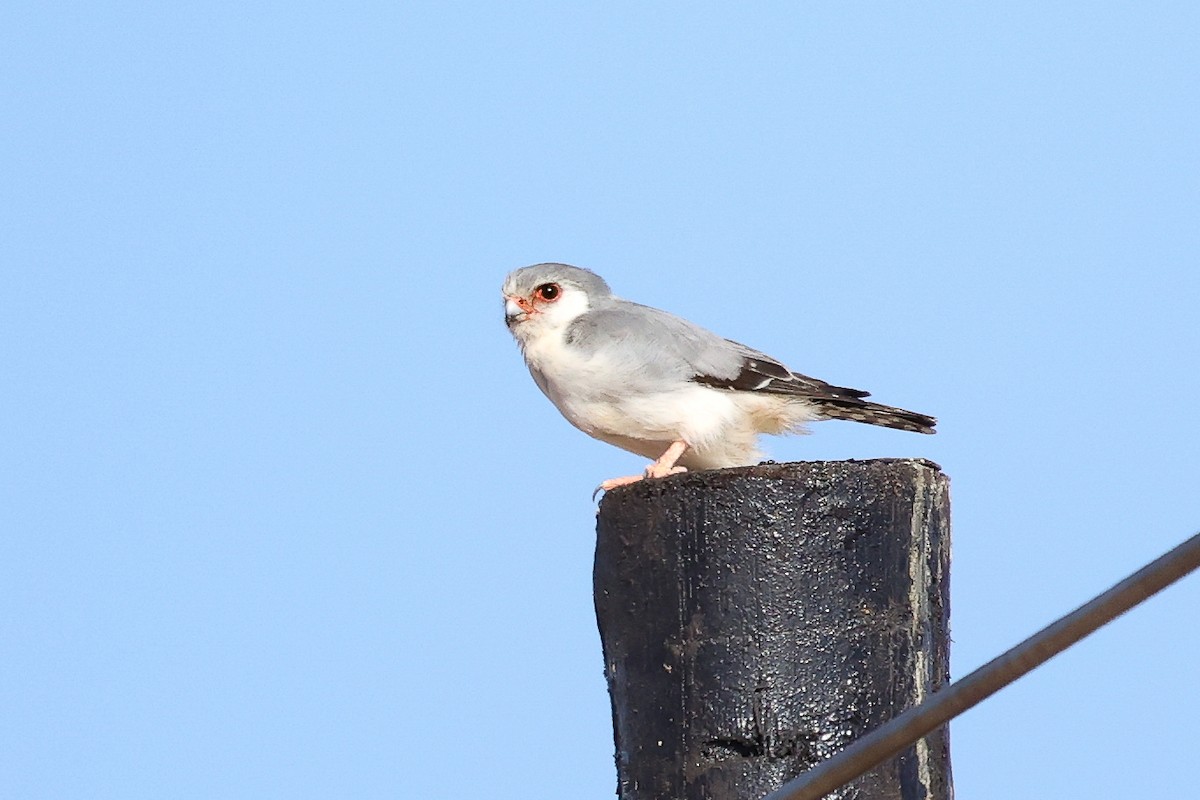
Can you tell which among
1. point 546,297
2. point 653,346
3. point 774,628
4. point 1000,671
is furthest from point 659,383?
point 1000,671

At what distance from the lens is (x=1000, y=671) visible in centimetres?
369

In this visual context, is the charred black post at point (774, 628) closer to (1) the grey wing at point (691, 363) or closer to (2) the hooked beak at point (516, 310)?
(1) the grey wing at point (691, 363)

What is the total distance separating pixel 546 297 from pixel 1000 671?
5.23 metres

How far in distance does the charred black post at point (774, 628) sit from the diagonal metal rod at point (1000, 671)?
45.5 inches

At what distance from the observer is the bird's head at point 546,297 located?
28.1 feet

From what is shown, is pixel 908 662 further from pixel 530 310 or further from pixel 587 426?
pixel 530 310

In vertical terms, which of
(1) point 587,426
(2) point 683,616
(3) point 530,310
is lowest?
(2) point 683,616

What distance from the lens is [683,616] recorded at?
211 inches

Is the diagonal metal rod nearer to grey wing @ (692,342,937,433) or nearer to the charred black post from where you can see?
the charred black post

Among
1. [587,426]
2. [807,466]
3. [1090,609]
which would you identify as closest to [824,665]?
[807,466]

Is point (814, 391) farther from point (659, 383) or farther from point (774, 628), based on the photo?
point (774, 628)

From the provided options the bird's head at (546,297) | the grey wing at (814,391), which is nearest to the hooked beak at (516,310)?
the bird's head at (546,297)

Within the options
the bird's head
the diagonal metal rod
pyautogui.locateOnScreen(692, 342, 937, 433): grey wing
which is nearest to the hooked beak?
the bird's head

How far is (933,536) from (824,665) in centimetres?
55
